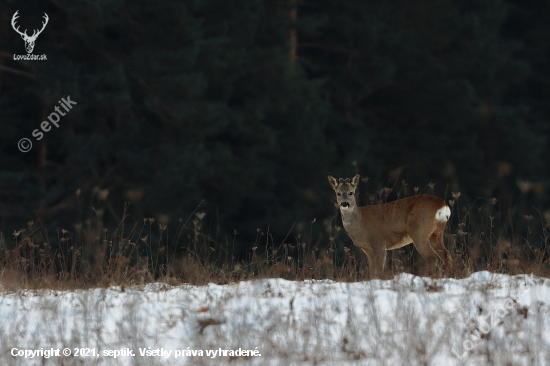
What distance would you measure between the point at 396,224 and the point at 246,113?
9504 mm

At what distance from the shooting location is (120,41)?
1633 centimetres

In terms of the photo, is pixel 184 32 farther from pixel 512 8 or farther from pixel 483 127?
pixel 512 8

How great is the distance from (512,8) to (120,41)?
12882 millimetres

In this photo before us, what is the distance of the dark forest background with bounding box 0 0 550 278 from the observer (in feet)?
49.7

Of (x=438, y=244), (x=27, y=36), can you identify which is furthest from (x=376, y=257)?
(x=27, y=36)

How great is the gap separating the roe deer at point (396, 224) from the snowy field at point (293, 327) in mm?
2627

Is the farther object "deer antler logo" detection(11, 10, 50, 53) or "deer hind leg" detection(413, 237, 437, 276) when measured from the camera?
"deer antler logo" detection(11, 10, 50, 53)

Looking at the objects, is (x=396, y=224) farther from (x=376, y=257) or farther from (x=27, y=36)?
(x=27, y=36)

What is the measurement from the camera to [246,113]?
1662 cm

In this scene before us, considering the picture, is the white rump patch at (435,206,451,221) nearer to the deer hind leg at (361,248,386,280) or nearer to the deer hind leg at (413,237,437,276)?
the deer hind leg at (413,237,437,276)

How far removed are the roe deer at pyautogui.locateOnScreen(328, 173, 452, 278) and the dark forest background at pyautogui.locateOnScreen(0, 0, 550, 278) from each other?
5.67 m

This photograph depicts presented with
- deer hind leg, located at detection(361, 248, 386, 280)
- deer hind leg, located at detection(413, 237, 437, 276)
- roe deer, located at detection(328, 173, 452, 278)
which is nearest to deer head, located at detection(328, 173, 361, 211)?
roe deer, located at detection(328, 173, 452, 278)

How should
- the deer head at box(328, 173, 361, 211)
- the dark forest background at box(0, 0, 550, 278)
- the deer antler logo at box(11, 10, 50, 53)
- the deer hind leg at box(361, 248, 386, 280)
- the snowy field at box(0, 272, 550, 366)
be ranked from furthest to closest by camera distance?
Result: the deer antler logo at box(11, 10, 50, 53) → the dark forest background at box(0, 0, 550, 278) → the deer head at box(328, 173, 361, 211) → the deer hind leg at box(361, 248, 386, 280) → the snowy field at box(0, 272, 550, 366)

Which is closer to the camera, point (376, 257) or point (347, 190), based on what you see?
point (376, 257)
